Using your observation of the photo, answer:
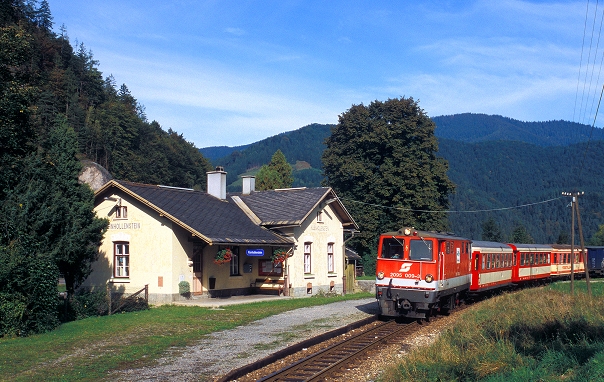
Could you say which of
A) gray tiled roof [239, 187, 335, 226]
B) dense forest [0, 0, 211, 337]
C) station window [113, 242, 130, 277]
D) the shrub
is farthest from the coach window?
dense forest [0, 0, 211, 337]

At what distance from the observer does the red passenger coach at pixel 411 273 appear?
55.8 ft

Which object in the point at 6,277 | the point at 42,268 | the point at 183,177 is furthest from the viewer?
the point at 183,177

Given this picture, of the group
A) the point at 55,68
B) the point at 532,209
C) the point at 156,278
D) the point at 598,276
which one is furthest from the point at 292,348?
the point at 532,209

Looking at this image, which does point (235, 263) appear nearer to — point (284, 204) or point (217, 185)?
point (284, 204)

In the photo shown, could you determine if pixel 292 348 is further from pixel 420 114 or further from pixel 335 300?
pixel 420 114

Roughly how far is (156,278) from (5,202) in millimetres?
8810

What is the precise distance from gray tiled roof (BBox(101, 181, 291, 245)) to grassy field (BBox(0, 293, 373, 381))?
12.6ft

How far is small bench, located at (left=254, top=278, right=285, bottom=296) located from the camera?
89.5 feet

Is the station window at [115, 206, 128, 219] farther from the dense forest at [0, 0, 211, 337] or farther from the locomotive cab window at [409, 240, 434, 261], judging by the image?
the locomotive cab window at [409, 240, 434, 261]

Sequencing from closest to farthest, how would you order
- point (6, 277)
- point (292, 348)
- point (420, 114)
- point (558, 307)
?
point (292, 348), point (6, 277), point (558, 307), point (420, 114)

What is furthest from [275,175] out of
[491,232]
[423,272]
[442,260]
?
[423,272]

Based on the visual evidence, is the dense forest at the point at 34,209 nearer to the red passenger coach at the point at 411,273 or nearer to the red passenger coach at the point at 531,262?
the red passenger coach at the point at 411,273

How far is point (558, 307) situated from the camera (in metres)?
16.1

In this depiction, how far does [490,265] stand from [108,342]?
17.2m
